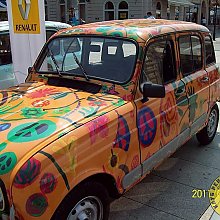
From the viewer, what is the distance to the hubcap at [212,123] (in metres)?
4.77

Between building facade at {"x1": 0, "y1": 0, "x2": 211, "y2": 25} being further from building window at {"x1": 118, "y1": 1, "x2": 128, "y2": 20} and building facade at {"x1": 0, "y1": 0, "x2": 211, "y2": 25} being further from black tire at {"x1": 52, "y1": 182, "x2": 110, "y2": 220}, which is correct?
black tire at {"x1": 52, "y1": 182, "x2": 110, "y2": 220}

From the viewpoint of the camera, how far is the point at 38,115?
253cm

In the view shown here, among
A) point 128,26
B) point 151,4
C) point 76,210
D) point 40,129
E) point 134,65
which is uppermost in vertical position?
point 151,4

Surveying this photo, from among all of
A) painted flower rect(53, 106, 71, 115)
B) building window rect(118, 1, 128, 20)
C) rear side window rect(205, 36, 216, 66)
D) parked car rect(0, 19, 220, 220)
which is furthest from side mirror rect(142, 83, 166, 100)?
building window rect(118, 1, 128, 20)

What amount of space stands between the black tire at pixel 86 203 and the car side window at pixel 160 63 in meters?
1.13

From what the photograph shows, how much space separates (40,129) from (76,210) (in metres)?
0.68

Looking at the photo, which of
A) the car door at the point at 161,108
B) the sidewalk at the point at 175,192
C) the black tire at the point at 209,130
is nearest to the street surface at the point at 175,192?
the sidewalk at the point at 175,192

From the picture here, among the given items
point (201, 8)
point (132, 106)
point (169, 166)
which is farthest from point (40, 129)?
point (201, 8)

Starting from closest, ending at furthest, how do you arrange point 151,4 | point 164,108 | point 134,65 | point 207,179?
point 134,65 → point 164,108 → point 207,179 → point 151,4

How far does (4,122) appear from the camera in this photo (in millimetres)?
2443

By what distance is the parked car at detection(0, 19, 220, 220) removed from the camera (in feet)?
6.79

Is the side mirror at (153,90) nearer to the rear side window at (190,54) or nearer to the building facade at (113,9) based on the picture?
the rear side window at (190,54)

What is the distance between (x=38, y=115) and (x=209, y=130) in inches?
122

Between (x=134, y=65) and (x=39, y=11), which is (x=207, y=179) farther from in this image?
(x=39, y=11)
